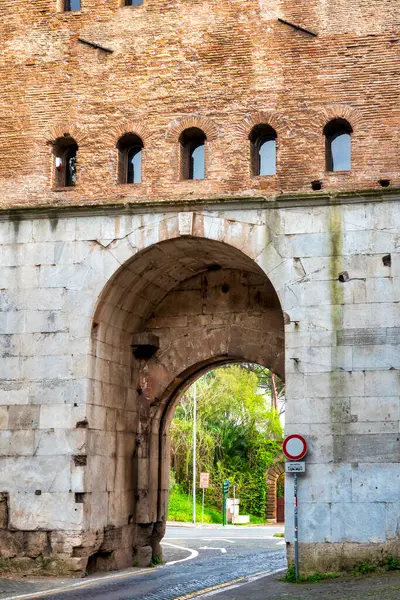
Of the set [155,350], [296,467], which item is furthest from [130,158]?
[296,467]

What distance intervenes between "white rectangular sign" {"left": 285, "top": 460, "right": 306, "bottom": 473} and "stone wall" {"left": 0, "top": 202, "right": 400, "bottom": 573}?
0.21 m

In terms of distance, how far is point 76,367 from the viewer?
666 inches

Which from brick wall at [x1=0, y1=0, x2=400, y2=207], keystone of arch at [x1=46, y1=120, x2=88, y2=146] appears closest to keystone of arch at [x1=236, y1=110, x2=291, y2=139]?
brick wall at [x1=0, y1=0, x2=400, y2=207]

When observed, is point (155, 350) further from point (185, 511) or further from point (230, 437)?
point (230, 437)

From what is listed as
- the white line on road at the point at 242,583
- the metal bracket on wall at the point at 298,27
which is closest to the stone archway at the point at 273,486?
the white line on road at the point at 242,583

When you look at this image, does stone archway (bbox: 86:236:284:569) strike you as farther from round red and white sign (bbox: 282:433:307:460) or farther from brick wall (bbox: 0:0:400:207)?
round red and white sign (bbox: 282:433:307:460)

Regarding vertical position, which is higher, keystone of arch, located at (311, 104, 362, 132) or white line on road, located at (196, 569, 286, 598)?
keystone of arch, located at (311, 104, 362, 132)

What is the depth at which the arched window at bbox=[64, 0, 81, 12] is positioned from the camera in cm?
1875

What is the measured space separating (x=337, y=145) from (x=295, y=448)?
202 inches

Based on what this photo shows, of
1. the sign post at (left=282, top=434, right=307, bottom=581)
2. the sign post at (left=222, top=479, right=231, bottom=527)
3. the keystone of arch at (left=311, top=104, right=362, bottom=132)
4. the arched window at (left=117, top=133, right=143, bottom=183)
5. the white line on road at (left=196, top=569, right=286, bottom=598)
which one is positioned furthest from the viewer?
the sign post at (left=222, top=479, right=231, bottom=527)

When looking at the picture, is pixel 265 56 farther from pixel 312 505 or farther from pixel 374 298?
pixel 312 505

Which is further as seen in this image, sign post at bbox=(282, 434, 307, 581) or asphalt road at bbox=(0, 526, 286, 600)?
sign post at bbox=(282, 434, 307, 581)

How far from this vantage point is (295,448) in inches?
612

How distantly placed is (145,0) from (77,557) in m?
9.68
